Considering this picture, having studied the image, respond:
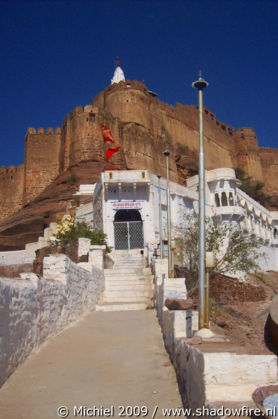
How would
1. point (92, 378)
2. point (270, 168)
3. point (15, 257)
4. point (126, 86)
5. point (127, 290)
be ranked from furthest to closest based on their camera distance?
point (270, 168), point (126, 86), point (15, 257), point (127, 290), point (92, 378)

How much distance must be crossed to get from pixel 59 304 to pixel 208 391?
6.00 m

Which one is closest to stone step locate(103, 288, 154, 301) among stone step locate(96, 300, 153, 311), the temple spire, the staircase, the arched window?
the staircase

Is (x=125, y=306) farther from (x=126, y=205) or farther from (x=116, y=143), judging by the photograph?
(x=116, y=143)

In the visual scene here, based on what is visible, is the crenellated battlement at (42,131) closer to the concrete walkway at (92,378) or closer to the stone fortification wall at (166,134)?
the stone fortification wall at (166,134)

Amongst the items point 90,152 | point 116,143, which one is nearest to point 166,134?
point 116,143

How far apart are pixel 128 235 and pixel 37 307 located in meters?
17.4

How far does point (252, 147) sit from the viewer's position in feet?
227

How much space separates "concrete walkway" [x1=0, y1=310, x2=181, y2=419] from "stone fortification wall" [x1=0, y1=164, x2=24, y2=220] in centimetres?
3859

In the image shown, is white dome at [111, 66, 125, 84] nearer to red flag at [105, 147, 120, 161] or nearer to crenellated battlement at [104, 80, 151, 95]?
crenellated battlement at [104, 80, 151, 95]

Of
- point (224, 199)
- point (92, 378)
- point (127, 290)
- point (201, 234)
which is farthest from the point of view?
point (224, 199)

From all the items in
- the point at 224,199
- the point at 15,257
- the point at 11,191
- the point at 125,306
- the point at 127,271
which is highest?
the point at 11,191

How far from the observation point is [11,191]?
46.1m

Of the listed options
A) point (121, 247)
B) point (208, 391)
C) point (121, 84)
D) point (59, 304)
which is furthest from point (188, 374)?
point (121, 84)

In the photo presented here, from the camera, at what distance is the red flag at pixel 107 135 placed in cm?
3886
